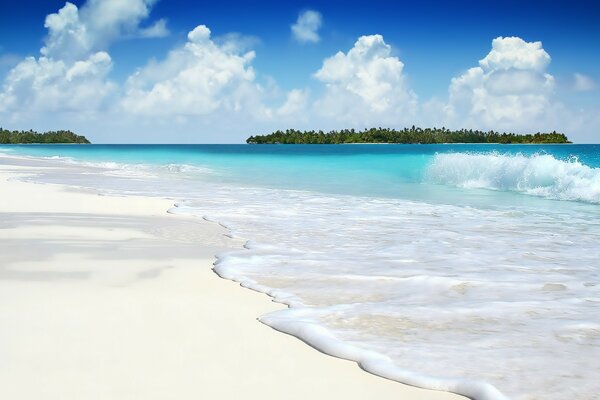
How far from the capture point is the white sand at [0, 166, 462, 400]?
3273mm

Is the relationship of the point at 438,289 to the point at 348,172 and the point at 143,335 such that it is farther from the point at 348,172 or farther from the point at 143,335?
the point at 348,172

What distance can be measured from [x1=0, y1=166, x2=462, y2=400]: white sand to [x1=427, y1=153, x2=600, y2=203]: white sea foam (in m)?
15.4

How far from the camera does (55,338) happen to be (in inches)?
155

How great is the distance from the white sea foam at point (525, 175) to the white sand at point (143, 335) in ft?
50.6

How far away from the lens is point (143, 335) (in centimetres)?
409

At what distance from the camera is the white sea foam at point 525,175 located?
19.2 metres

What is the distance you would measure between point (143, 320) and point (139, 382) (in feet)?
3.85

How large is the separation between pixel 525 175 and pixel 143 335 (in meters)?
22.1

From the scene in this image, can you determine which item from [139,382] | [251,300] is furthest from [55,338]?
[251,300]

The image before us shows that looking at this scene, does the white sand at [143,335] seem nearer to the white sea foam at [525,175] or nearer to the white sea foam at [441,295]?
the white sea foam at [441,295]

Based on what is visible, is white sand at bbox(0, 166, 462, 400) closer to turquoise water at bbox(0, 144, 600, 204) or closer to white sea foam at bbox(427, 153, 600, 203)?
turquoise water at bbox(0, 144, 600, 204)

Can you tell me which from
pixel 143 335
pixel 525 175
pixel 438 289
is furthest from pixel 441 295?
pixel 525 175

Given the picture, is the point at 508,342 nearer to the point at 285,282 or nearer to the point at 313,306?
the point at 313,306

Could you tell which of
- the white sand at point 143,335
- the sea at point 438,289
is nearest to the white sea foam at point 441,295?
the sea at point 438,289
